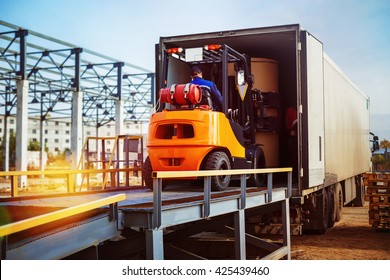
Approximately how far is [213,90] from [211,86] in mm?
57

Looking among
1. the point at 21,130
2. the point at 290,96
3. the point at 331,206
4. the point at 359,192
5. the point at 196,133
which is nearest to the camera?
the point at 196,133

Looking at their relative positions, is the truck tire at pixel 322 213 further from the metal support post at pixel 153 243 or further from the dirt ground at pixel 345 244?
the metal support post at pixel 153 243

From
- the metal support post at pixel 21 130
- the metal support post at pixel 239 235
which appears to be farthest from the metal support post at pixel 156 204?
the metal support post at pixel 21 130

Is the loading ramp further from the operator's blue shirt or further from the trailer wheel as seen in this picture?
the operator's blue shirt

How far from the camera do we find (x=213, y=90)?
730 centimetres

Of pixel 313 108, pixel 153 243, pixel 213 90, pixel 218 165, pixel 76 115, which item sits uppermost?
pixel 76 115

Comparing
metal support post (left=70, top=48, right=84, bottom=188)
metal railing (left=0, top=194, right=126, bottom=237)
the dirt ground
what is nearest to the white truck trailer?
the dirt ground

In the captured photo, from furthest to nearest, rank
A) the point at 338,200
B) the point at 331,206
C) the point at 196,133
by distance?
the point at 338,200 → the point at 331,206 → the point at 196,133

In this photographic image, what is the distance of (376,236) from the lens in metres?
10.2

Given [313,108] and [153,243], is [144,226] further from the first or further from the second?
[313,108]

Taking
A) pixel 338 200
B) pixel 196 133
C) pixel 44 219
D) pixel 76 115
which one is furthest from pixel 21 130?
pixel 44 219

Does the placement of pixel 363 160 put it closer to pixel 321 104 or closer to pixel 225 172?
pixel 321 104

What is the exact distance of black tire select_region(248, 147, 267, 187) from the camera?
26.9 feet
